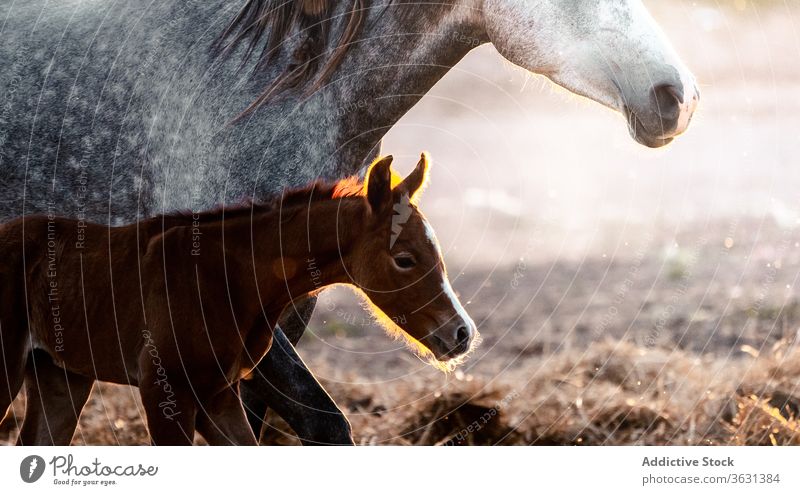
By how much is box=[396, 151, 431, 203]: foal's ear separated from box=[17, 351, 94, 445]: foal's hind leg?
1.21 m

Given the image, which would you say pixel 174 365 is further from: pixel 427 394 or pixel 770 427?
pixel 770 427

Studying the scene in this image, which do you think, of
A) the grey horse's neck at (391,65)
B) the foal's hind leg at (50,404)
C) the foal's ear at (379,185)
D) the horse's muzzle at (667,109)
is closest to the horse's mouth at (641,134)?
the horse's muzzle at (667,109)

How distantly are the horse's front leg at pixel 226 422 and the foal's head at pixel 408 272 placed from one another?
475 millimetres

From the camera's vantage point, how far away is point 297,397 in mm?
3252

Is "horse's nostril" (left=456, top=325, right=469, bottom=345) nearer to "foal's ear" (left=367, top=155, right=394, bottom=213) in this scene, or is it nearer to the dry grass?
"foal's ear" (left=367, top=155, right=394, bottom=213)

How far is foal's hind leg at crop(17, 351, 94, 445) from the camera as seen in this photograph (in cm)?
345

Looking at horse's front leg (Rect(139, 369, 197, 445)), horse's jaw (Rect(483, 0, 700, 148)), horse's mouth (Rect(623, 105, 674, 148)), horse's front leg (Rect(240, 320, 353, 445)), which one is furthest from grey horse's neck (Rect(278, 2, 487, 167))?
horse's front leg (Rect(139, 369, 197, 445))

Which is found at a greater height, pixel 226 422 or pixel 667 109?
pixel 667 109

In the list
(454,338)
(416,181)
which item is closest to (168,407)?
(454,338)

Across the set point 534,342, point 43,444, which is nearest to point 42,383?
point 43,444

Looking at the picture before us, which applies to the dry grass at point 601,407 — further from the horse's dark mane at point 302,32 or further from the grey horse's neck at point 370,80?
the horse's dark mane at point 302,32

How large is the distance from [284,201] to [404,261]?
0.37 m

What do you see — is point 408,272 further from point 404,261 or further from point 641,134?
point 641,134
